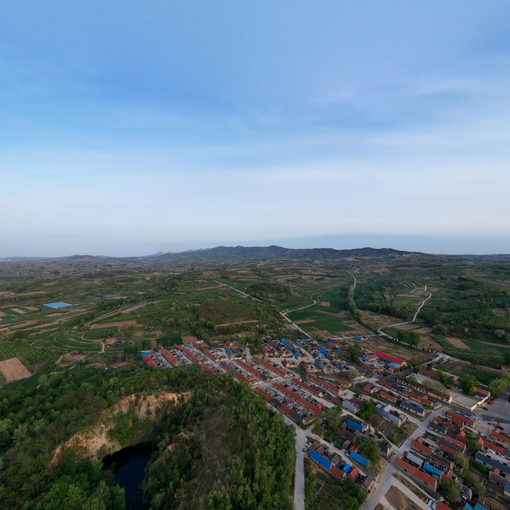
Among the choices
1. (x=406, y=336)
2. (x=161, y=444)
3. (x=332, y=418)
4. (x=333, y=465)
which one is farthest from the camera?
(x=406, y=336)

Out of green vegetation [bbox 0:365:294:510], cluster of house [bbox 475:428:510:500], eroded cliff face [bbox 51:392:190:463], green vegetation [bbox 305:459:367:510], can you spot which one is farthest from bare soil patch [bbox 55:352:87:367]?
cluster of house [bbox 475:428:510:500]

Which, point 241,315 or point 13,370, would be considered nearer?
point 13,370

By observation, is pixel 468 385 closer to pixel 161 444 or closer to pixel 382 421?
pixel 382 421

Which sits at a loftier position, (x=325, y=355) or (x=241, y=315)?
(x=241, y=315)

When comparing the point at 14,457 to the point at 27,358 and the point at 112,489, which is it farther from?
the point at 27,358

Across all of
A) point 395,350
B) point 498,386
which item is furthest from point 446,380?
point 395,350

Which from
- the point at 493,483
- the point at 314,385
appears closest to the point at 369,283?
the point at 314,385
